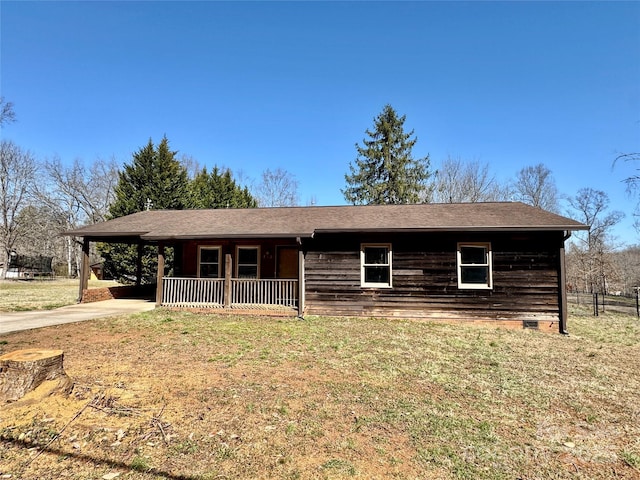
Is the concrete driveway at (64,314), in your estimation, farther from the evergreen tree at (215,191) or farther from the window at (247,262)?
the evergreen tree at (215,191)

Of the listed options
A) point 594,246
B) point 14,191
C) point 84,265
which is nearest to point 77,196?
point 14,191

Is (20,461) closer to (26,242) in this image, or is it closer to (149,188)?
(149,188)

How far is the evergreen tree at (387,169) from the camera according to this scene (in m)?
28.9

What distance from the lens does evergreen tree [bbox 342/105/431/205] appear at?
1139 inches

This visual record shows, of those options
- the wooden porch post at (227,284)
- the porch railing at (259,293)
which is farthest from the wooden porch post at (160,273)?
the porch railing at (259,293)

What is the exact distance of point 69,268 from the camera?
1357 inches

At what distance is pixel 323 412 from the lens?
4.13m

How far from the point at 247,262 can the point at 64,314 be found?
19.3 ft

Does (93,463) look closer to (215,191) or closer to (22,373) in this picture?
(22,373)

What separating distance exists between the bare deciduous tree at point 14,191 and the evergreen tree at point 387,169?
27998 millimetres

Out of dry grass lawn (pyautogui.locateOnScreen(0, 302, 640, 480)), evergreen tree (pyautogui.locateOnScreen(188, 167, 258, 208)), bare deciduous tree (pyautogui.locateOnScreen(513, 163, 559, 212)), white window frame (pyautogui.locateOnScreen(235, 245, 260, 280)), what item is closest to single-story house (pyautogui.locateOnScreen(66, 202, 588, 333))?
white window frame (pyautogui.locateOnScreen(235, 245, 260, 280))

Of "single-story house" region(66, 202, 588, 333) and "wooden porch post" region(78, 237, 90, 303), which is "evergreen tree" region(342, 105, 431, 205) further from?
"wooden porch post" region(78, 237, 90, 303)

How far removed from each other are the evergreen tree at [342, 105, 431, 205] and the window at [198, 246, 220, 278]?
17977mm

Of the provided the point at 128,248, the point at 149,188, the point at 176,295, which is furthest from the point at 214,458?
the point at 149,188
